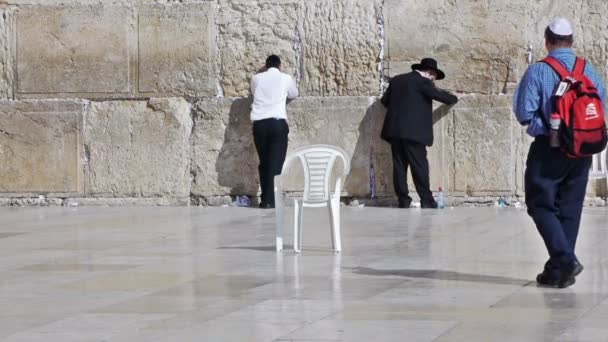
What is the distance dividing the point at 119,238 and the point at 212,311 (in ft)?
14.3

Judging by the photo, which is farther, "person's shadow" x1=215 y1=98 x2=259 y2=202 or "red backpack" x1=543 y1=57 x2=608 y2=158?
"person's shadow" x1=215 y1=98 x2=259 y2=202

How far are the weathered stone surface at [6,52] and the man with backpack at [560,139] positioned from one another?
8.94 meters

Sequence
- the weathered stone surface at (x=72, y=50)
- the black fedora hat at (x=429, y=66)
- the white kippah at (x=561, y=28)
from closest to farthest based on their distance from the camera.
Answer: the white kippah at (x=561, y=28) → the black fedora hat at (x=429, y=66) → the weathered stone surface at (x=72, y=50)

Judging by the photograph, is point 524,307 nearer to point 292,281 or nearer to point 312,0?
point 292,281

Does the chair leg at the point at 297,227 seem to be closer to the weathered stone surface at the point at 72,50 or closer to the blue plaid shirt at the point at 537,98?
the blue plaid shirt at the point at 537,98

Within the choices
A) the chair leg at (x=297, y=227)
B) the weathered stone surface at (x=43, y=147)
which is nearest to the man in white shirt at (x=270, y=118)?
the weathered stone surface at (x=43, y=147)

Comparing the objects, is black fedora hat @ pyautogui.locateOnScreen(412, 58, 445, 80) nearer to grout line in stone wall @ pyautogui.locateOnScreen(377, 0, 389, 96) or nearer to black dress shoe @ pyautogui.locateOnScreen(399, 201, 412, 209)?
grout line in stone wall @ pyautogui.locateOnScreen(377, 0, 389, 96)

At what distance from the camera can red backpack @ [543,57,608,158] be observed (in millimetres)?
6949

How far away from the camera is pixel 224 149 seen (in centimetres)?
1466

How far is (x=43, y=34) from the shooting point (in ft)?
48.9

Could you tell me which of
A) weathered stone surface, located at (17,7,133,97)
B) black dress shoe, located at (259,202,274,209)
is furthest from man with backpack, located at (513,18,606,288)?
weathered stone surface, located at (17,7,133,97)

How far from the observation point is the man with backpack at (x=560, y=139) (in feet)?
22.9

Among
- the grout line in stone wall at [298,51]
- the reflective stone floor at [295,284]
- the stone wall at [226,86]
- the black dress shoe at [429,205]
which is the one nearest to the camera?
the reflective stone floor at [295,284]

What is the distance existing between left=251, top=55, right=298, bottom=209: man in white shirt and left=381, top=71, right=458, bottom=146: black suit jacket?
1060 millimetres
